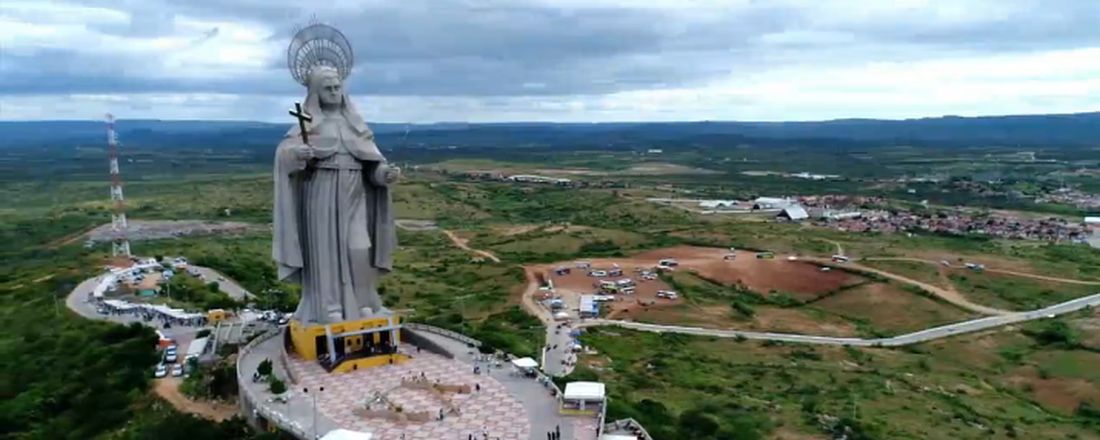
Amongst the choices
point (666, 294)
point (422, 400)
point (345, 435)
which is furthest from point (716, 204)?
point (345, 435)

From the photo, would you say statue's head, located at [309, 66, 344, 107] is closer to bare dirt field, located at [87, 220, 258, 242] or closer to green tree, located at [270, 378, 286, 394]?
green tree, located at [270, 378, 286, 394]

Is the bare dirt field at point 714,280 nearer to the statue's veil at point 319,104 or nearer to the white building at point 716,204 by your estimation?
the statue's veil at point 319,104

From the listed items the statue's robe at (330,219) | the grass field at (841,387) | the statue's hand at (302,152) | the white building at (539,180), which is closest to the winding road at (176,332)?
the statue's robe at (330,219)

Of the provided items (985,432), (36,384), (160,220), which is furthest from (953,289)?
(160,220)

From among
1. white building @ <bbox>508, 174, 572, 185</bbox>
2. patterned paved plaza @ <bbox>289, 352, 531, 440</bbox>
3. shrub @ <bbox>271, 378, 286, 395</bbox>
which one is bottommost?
white building @ <bbox>508, 174, 572, 185</bbox>

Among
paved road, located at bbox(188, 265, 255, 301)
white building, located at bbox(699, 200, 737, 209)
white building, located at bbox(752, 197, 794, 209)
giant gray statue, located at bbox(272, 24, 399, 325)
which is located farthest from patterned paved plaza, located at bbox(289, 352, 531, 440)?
white building, located at bbox(699, 200, 737, 209)

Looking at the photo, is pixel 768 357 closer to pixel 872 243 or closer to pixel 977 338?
pixel 977 338

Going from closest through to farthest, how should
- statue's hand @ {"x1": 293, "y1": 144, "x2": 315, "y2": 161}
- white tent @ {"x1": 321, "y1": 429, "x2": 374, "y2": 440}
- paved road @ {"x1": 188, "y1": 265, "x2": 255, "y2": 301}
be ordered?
white tent @ {"x1": 321, "y1": 429, "x2": 374, "y2": 440}, statue's hand @ {"x1": 293, "y1": 144, "x2": 315, "y2": 161}, paved road @ {"x1": 188, "y1": 265, "x2": 255, "y2": 301}
